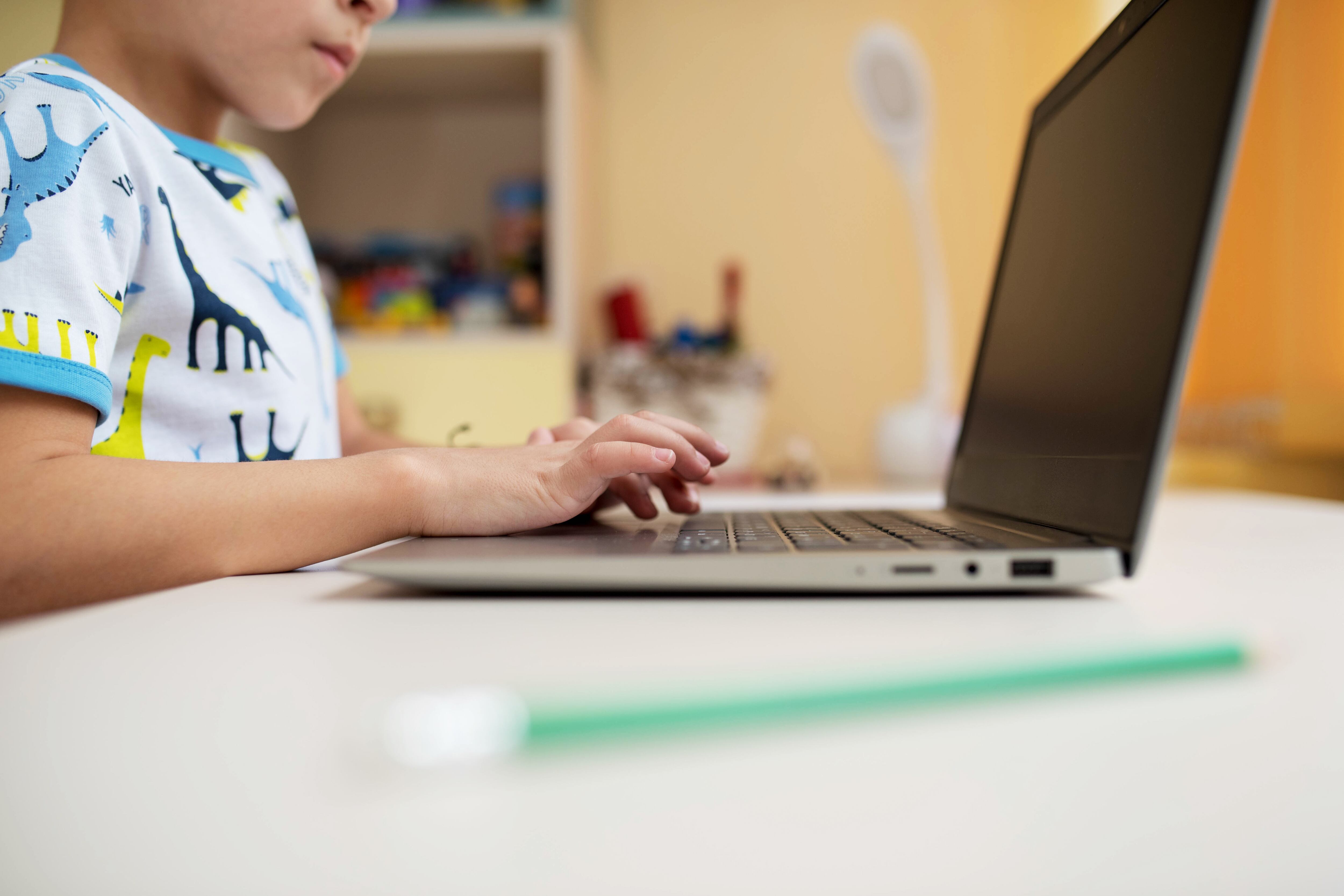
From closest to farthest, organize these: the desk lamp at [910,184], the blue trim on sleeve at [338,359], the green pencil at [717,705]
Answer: the green pencil at [717,705] < the blue trim on sleeve at [338,359] < the desk lamp at [910,184]

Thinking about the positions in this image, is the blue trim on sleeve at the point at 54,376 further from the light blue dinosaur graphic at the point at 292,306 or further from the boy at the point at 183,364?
the light blue dinosaur graphic at the point at 292,306

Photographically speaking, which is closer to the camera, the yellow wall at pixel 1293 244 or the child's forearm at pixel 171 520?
the child's forearm at pixel 171 520

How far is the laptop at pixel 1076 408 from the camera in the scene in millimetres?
→ 323

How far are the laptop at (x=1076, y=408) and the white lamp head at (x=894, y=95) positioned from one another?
712mm

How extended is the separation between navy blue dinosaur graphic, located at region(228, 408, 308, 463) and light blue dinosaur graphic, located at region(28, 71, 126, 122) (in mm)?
192

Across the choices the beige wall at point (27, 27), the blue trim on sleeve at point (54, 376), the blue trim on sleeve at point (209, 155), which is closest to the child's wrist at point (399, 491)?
the blue trim on sleeve at point (54, 376)

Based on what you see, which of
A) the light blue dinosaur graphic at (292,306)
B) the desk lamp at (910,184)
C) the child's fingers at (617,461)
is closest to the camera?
the child's fingers at (617,461)

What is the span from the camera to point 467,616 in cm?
30

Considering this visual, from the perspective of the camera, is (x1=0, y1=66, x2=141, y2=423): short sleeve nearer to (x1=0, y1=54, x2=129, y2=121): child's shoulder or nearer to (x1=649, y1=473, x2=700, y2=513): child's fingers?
(x1=0, y1=54, x2=129, y2=121): child's shoulder

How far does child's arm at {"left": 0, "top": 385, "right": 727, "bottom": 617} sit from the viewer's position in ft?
1.18

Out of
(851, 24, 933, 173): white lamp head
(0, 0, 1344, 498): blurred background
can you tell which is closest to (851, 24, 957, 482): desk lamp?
(851, 24, 933, 173): white lamp head

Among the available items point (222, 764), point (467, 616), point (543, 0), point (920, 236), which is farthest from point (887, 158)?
point (222, 764)

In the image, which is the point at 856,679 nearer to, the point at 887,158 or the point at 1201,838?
the point at 1201,838

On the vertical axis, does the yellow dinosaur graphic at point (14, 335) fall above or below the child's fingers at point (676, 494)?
above
